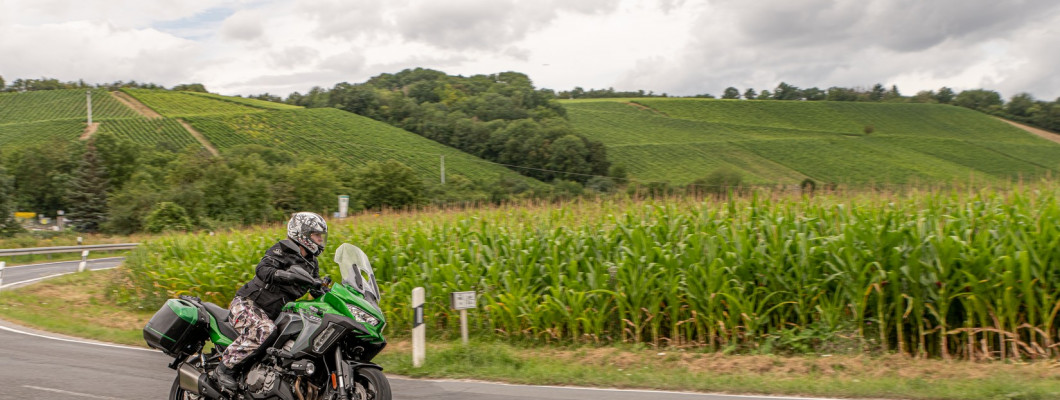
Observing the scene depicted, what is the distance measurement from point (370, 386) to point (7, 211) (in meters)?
56.8

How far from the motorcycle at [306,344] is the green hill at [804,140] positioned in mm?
63229

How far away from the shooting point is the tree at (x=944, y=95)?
10394 cm

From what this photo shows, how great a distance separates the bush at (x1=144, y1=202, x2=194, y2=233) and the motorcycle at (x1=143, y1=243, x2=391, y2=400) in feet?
165

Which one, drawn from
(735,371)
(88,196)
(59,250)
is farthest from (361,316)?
(88,196)

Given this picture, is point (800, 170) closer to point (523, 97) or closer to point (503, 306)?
point (523, 97)

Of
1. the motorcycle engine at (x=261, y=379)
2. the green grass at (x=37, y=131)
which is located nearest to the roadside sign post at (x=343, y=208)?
the motorcycle engine at (x=261, y=379)

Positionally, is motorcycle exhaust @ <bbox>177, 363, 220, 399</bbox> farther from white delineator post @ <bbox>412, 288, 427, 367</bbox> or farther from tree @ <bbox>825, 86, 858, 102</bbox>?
tree @ <bbox>825, 86, 858, 102</bbox>

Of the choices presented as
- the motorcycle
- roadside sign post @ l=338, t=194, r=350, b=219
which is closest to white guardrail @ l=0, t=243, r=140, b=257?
roadside sign post @ l=338, t=194, r=350, b=219

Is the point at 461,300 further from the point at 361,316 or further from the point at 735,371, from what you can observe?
the point at 361,316

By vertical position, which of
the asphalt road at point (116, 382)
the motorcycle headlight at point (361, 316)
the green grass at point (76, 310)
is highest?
the motorcycle headlight at point (361, 316)

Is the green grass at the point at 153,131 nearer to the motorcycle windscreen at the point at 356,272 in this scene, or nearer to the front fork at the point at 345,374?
the motorcycle windscreen at the point at 356,272

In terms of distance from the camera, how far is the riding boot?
642 cm

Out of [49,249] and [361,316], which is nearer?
[361,316]

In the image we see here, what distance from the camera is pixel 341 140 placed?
9362cm
